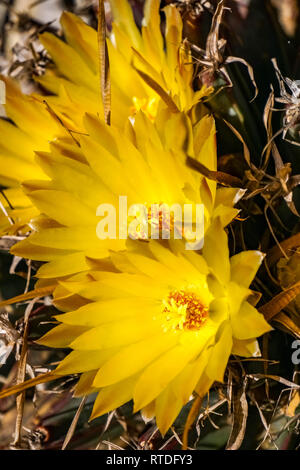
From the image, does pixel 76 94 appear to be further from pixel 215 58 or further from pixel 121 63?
pixel 215 58

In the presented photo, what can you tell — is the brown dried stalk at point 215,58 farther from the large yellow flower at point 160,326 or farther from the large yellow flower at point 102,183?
the large yellow flower at point 160,326

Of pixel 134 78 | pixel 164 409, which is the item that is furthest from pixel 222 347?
pixel 134 78

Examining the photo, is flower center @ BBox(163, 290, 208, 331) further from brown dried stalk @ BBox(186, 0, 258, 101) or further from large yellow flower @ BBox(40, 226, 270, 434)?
brown dried stalk @ BBox(186, 0, 258, 101)

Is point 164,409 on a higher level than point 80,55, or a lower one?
lower

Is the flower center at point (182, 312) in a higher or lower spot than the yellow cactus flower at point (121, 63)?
lower

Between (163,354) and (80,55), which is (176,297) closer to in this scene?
(163,354)

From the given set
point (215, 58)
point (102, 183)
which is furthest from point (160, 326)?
point (215, 58)

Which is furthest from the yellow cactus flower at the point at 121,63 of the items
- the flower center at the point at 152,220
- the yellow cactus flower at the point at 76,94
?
the flower center at the point at 152,220
